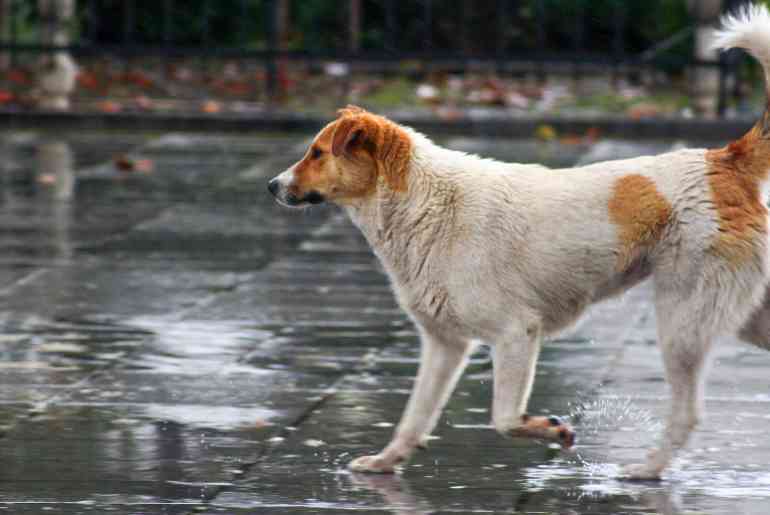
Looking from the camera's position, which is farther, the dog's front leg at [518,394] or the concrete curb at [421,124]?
the concrete curb at [421,124]

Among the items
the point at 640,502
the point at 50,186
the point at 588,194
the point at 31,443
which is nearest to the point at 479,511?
the point at 640,502

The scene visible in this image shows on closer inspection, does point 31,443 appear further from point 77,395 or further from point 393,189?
point 393,189

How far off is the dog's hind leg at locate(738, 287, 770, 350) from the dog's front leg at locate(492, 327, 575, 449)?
31.6 inches

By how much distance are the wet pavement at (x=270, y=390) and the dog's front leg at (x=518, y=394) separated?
0.18 metres

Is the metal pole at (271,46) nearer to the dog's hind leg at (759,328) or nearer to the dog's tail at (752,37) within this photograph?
the dog's tail at (752,37)

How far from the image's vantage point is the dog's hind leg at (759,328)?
21.2ft

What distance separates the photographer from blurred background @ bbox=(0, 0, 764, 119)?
18500 millimetres

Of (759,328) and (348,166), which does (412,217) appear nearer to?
(348,166)

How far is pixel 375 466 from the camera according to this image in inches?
252

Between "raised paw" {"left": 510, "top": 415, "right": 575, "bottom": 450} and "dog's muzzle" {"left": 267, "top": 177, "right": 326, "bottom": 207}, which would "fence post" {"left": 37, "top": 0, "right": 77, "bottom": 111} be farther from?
"raised paw" {"left": 510, "top": 415, "right": 575, "bottom": 450}

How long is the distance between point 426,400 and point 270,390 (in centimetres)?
144

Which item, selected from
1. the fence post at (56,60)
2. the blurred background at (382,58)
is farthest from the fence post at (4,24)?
the fence post at (56,60)

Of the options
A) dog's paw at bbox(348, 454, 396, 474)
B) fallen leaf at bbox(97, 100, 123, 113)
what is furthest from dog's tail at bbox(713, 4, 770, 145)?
fallen leaf at bbox(97, 100, 123, 113)

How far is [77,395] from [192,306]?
2.23m
